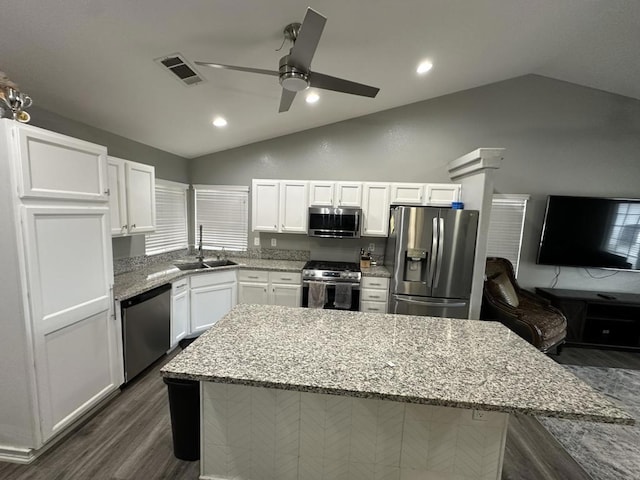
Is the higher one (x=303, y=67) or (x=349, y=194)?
(x=303, y=67)

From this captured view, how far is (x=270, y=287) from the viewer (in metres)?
3.74

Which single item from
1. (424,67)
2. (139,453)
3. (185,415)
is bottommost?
(139,453)

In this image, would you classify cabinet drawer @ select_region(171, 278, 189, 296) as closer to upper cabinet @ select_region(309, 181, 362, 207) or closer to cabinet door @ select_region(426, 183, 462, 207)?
upper cabinet @ select_region(309, 181, 362, 207)

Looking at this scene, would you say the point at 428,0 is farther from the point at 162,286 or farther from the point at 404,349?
the point at 162,286

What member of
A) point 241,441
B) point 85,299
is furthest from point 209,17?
point 241,441

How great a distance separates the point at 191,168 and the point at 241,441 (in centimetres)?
391

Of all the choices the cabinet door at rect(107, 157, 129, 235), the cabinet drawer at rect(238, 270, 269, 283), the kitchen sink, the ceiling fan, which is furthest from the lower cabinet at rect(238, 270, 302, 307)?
the ceiling fan

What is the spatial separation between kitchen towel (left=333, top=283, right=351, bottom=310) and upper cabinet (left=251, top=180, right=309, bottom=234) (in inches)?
37.1

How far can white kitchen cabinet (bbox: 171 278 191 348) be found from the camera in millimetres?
3102

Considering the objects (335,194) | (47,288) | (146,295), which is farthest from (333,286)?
(47,288)

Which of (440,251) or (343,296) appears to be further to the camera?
(343,296)

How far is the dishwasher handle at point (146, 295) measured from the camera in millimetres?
2424

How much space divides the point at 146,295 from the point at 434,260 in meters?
3.05

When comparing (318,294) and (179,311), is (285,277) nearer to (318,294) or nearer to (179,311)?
(318,294)
